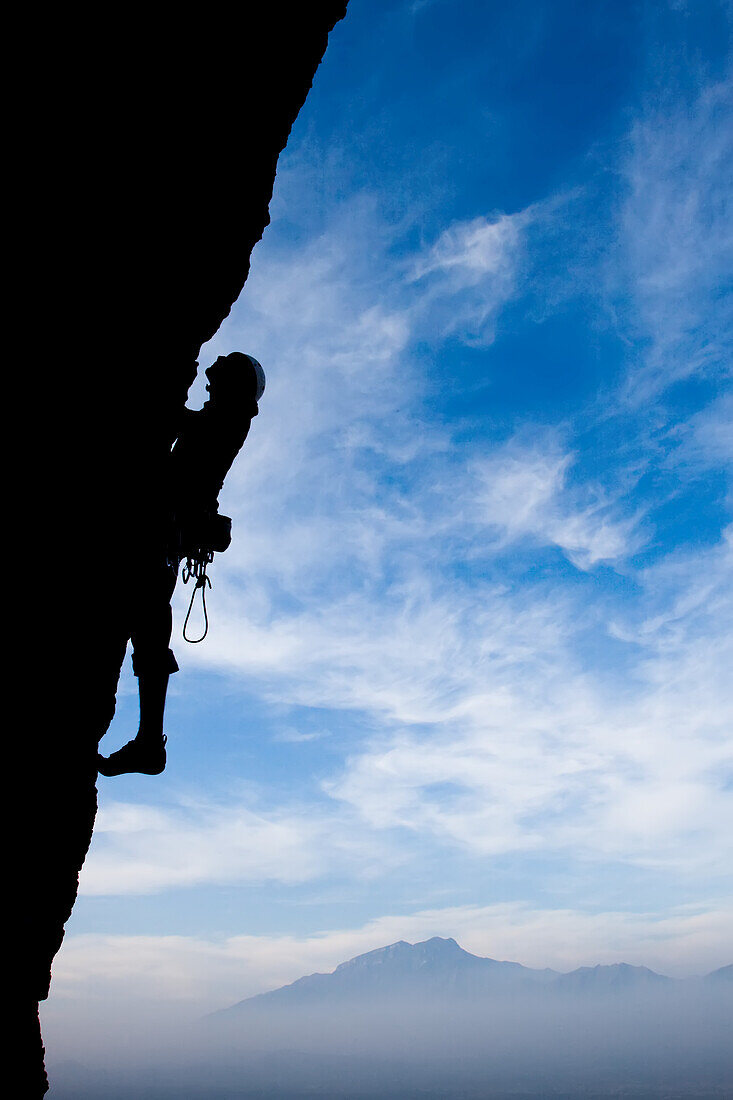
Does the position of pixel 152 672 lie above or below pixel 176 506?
below

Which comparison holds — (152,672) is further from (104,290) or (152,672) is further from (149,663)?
(104,290)

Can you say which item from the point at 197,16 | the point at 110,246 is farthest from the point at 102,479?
the point at 197,16

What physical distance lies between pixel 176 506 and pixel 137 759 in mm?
1609

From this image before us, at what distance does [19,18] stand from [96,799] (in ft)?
11.7

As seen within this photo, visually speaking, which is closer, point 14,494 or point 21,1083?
point 14,494

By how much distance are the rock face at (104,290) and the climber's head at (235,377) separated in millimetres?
439

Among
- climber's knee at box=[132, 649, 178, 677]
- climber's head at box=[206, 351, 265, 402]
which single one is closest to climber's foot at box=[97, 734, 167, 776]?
climber's knee at box=[132, 649, 178, 677]

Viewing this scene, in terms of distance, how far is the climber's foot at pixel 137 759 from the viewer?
4.00 metres

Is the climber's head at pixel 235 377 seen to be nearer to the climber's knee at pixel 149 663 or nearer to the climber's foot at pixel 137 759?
the climber's knee at pixel 149 663

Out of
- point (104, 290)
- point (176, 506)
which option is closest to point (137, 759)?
point (176, 506)

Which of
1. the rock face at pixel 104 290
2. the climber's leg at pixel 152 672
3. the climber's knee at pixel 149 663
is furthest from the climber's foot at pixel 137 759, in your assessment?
the climber's knee at pixel 149 663

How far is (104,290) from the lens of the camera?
270cm

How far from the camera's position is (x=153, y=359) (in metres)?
3.28

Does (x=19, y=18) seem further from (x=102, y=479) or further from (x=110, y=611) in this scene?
(x=110, y=611)
